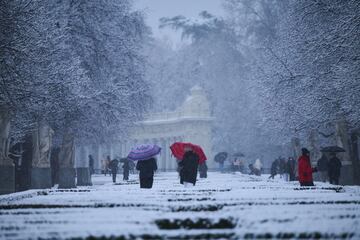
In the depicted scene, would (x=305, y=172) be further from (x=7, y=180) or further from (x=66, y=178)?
(x=66, y=178)

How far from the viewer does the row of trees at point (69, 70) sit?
1881 cm

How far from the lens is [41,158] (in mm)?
25047

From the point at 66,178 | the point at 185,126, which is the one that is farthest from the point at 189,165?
the point at 185,126

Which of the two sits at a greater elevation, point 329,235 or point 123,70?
point 123,70

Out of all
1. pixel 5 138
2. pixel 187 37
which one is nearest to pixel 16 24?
pixel 5 138

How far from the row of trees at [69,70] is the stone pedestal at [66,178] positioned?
60 centimetres

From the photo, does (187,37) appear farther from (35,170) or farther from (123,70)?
(35,170)

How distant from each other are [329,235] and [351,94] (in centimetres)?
1381

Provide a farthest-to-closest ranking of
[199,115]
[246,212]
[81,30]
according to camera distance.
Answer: [199,115]
[81,30]
[246,212]

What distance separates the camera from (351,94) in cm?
2033

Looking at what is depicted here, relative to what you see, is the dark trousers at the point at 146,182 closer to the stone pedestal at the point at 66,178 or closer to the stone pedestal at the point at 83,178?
the stone pedestal at the point at 66,178

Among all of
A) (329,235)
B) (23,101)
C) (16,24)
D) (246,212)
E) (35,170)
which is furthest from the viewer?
(35,170)

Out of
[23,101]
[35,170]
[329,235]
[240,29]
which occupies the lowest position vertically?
[329,235]

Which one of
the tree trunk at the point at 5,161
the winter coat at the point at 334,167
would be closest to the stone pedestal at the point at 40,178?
the tree trunk at the point at 5,161
